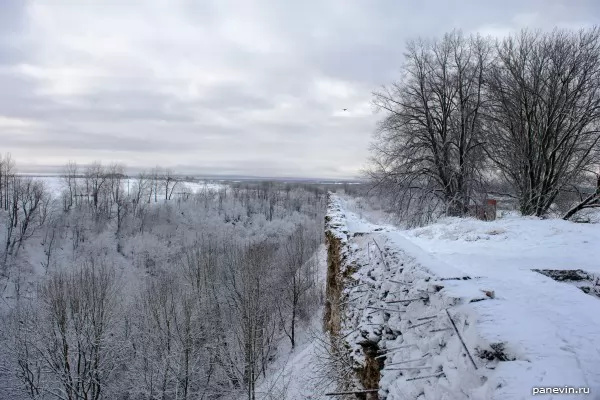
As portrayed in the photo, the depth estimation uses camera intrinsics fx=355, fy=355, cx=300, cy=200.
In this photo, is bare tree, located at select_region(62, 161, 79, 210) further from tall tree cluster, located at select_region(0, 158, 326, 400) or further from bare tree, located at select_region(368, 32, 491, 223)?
bare tree, located at select_region(368, 32, 491, 223)

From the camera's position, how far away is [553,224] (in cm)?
836

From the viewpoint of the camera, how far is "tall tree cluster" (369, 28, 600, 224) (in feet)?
40.7

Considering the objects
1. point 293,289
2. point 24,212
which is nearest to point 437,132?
point 293,289

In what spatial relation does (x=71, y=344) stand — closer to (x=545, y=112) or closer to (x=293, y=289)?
(x=293, y=289)

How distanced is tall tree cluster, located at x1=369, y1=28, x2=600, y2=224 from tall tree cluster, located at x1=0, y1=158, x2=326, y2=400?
373 inches

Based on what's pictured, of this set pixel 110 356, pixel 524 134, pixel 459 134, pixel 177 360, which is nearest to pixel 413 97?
pixel 459 134

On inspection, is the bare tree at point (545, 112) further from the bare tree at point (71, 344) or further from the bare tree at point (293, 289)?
the bare tree at point (71, 344)

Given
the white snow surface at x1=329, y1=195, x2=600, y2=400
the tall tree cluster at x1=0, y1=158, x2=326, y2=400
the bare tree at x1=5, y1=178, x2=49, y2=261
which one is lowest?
the tall tree cluster at x1=0, y1=158, x2=326, y2=400

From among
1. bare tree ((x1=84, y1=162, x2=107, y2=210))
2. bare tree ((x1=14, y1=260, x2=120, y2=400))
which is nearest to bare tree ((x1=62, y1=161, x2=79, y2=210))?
bare tree ((x1=84, y1=162, x2=107, y2=210))

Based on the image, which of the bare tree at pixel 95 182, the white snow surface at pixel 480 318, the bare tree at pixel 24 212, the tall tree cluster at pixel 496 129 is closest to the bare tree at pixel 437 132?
the tall tree cluster at pixel 496 129

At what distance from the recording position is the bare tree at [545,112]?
1216cm

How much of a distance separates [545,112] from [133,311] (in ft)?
71.7

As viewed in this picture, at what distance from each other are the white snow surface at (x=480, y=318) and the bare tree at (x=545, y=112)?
671 cm

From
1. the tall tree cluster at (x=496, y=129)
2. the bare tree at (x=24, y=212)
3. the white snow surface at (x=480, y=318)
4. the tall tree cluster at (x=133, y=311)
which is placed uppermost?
the tall tree cluster at (x=496, y=129)
